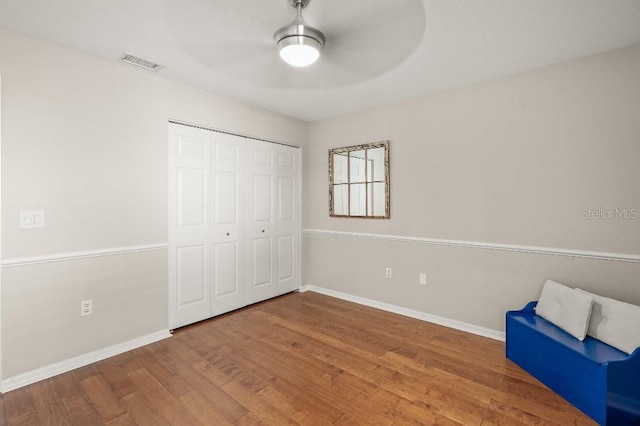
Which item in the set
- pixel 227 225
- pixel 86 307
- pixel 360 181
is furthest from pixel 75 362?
pixel 360 181

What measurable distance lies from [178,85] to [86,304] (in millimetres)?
2149

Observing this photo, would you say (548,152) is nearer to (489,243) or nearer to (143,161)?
(489,243)

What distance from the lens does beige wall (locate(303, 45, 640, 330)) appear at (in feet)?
7.75

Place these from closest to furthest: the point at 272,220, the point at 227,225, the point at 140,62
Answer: the point at 140,62 → the point at 227,225 → the point at 272,220

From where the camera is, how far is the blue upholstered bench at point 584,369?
5.72 ft

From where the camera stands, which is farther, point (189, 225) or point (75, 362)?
point (189, 225)

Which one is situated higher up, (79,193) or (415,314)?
(79,193)

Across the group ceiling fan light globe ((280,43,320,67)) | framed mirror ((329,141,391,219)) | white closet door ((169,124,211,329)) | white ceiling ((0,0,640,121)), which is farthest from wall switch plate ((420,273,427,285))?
ceiling fan light globe ((280,43,320,67))

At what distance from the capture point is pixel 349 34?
2141 mm

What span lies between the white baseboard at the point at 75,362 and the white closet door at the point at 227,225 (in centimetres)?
70

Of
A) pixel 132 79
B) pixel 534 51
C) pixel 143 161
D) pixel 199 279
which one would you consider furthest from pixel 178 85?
pixel 534 51

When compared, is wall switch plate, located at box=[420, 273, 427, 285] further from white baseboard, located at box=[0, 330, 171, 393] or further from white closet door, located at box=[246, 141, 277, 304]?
white baseboard, located at box=[0, 330, 171, 393]

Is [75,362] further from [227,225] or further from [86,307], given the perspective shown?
[227,225]

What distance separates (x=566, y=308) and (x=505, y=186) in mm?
1149
